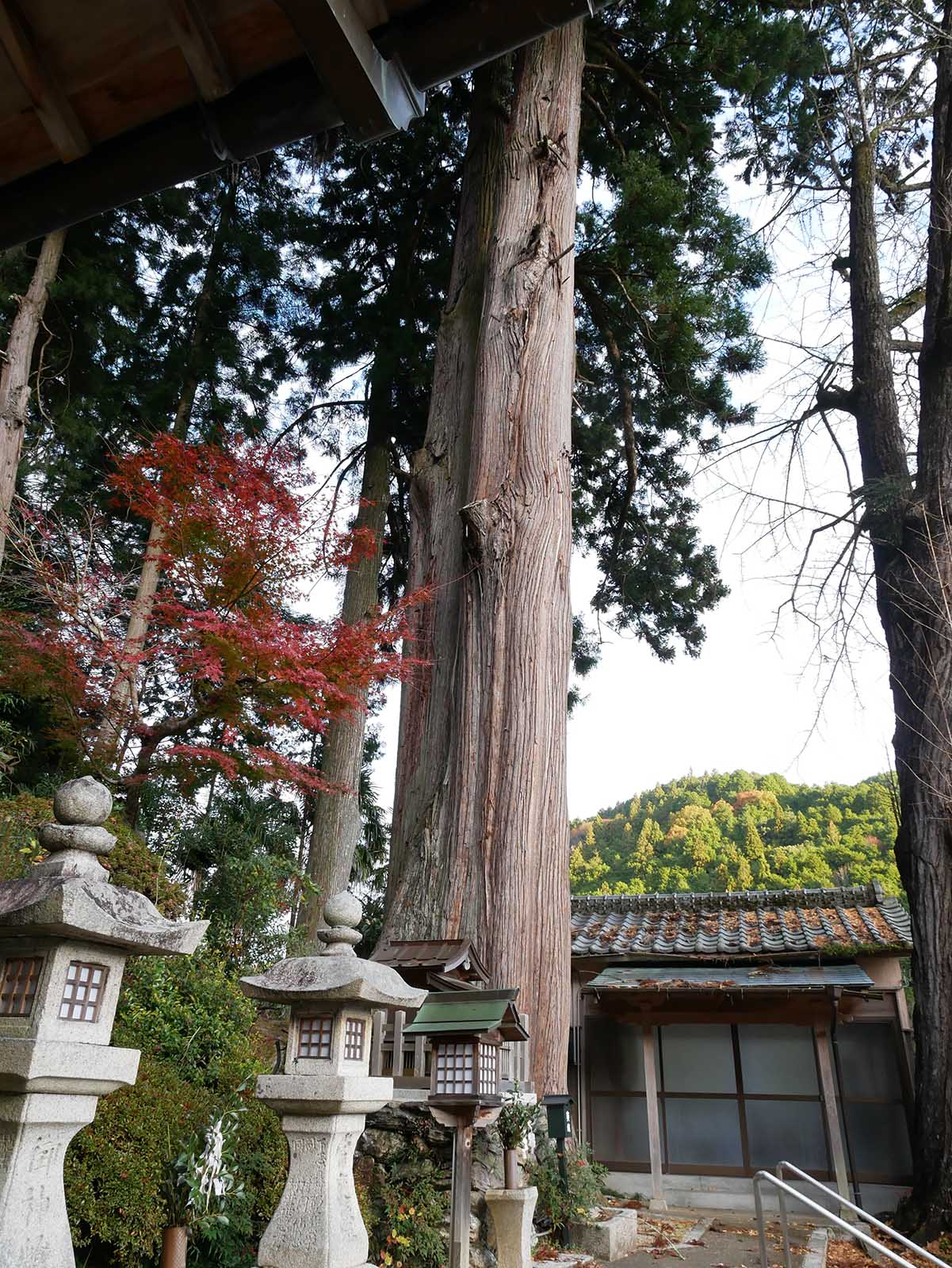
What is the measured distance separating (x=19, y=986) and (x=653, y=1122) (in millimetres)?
8663

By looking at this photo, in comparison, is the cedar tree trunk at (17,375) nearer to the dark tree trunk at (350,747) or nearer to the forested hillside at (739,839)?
the dark tree trunk at (350,747)

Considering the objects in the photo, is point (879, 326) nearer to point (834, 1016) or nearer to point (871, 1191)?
point (834, 1016)

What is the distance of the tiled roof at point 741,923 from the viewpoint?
9.98 meters

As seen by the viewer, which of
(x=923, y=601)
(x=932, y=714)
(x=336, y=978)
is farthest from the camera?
(x=923, y=601)

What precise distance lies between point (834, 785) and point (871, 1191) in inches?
735

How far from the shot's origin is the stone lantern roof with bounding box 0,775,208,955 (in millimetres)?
2381

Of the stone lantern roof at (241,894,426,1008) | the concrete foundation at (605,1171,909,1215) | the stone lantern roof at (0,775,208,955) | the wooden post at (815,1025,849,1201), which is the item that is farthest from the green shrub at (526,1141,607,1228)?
the wooden post at (815,1025,849,1201)

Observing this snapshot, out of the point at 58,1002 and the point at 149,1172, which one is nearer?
the point at 58,1002

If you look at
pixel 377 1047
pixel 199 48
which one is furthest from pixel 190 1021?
pixel 199 48

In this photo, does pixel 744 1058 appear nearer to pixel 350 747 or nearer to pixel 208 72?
pixel 350 747

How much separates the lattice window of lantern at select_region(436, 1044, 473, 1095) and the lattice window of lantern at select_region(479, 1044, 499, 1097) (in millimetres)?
63

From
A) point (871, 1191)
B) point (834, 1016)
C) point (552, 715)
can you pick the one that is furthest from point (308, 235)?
point (871, 1191)

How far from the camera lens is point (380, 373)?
10.0 metres

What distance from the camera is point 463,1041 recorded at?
3.83 m
